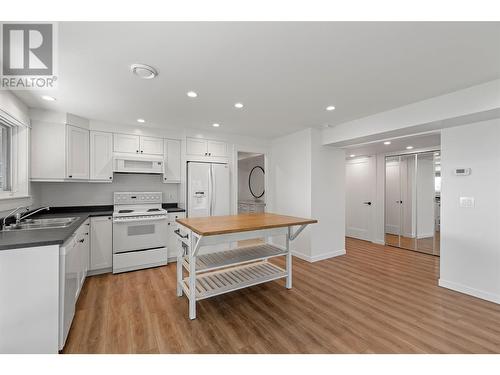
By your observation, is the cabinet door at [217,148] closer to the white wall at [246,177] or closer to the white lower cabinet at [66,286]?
the white wall at [246,177]

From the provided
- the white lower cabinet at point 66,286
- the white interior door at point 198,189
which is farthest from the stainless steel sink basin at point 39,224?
the white interior door at point 198,189

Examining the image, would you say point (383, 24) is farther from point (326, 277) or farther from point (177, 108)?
point (326, 277)

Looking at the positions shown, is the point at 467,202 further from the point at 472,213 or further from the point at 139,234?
the point at 139,234

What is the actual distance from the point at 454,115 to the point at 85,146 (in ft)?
16.0

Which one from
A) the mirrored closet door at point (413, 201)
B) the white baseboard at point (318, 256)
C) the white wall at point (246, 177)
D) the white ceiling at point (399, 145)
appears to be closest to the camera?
the white ceiling at point (399, 145)

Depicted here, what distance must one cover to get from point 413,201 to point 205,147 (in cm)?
448

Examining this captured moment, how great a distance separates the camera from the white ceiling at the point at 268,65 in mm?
1462

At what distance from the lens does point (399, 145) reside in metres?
4.39

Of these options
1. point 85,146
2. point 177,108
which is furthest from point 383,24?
point 85,146

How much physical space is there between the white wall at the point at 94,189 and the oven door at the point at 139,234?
0.74m

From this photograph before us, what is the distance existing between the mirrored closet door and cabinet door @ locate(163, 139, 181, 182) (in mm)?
4627

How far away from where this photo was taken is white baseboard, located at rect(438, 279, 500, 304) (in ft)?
8.24

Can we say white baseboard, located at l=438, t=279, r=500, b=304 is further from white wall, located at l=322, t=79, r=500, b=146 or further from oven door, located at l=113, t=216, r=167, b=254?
oven door, located at l=113, t=216, r=167, b=254

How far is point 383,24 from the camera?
1400 mm
